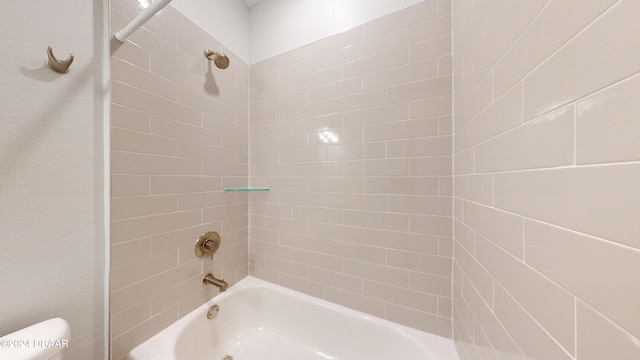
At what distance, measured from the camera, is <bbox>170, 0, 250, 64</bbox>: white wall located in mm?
1016

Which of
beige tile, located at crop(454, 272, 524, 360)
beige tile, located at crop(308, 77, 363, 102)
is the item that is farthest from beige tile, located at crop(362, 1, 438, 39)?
beige tile, located at crop(454, 272, 524, 360)

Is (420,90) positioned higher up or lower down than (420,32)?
lower down

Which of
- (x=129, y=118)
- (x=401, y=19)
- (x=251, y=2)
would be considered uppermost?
(x=251, y=2)

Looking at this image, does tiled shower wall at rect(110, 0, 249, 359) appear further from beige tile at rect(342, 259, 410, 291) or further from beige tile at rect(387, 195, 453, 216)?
beige tile at rect(387, 195, 453, 216)

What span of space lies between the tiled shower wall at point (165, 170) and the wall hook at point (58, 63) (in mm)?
133

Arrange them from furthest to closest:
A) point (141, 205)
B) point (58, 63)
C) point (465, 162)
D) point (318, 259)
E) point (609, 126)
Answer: point (318, 259) → point (141, 205) → point (465, 162) → point (58, 63) → point (609, 126)

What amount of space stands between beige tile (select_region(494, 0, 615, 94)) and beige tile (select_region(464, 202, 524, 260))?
0.28 metres

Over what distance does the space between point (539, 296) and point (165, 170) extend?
48.4 inches

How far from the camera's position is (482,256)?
1.81ft

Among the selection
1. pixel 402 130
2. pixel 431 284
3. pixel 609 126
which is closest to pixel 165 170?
pixel 402 130

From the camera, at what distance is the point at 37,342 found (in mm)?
486

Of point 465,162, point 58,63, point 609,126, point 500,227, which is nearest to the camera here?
point 609,126

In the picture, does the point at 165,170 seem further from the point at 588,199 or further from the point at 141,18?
the point at 588,199

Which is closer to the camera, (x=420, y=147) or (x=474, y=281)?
(x=474, y=281)
